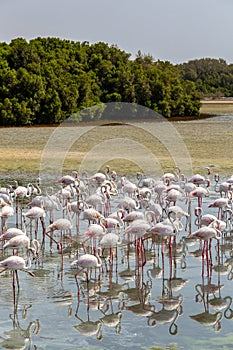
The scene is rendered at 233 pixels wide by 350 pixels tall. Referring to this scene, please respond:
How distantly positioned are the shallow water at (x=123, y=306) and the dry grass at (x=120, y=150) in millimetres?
8892

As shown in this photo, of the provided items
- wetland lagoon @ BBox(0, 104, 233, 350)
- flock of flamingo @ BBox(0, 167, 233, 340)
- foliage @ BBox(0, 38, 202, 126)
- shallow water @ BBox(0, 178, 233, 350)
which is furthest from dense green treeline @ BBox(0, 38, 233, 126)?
shallow water @ BBox(0, 178, 233, 350)

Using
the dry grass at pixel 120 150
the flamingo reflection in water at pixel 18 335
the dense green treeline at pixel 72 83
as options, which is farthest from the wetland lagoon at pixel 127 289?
the dense green treeline at pixel 72 83

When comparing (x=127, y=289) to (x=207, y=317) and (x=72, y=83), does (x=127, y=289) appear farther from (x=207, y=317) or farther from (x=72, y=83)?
(x=72, y=83)

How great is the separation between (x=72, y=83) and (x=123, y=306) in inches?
1570

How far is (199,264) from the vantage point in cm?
888

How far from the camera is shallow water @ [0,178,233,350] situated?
627cm

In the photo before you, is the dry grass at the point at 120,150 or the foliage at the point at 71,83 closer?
the dry grass at the point at 120,150

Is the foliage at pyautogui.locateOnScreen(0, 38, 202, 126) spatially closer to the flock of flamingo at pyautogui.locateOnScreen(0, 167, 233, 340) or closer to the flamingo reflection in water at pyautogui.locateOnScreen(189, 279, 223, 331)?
the flock of flamingo at pyautogui.locateOnScreen(0, 167, 233, 340)

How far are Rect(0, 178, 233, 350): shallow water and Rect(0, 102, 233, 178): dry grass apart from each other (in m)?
8.89

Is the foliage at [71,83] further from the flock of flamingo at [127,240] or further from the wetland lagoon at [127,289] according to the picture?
the flock of flamingo at [127,240]

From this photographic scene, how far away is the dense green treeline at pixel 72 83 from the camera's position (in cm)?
4250

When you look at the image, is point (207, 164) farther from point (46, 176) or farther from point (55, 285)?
point (55, 285)

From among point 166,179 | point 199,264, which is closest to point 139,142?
point 166,179

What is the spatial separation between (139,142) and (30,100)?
1777 centimetres
